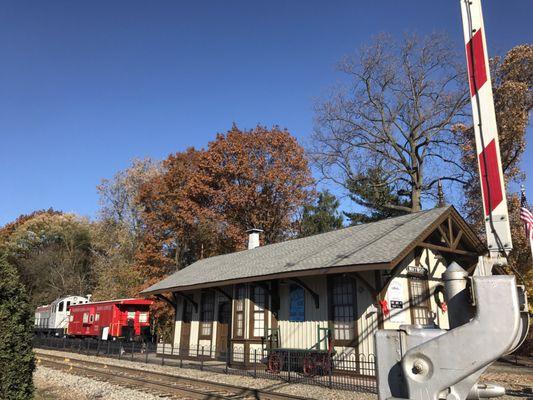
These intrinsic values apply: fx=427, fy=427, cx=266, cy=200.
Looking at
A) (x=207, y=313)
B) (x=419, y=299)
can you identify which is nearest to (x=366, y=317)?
(x=419, y=299)

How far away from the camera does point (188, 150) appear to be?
41.3 metres

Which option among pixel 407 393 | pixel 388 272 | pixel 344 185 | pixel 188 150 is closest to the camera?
pixel 407 393

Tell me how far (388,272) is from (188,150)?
31.2 m

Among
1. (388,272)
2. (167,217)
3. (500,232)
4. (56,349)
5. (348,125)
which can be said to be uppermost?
(348,125)

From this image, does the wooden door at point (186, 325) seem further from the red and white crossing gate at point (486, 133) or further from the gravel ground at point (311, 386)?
the red and white crossing gate at point (486, 133)

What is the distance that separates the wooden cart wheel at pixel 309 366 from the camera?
13.6m

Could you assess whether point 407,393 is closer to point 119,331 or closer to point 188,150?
point 119,331

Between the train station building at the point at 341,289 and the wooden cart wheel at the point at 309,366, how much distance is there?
0.45 meters

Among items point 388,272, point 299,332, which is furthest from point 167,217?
point 388,272

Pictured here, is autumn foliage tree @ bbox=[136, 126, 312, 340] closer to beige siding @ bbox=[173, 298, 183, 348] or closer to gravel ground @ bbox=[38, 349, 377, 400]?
beige siding @ bbox=[173, 298, 183, 348]

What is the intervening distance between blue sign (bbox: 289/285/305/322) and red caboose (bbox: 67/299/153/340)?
1342cm

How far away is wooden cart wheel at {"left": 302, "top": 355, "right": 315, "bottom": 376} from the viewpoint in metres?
13.6

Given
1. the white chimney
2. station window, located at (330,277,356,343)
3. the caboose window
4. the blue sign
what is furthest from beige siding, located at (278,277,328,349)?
the caboose window

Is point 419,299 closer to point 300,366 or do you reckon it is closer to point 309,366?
point 309,366
